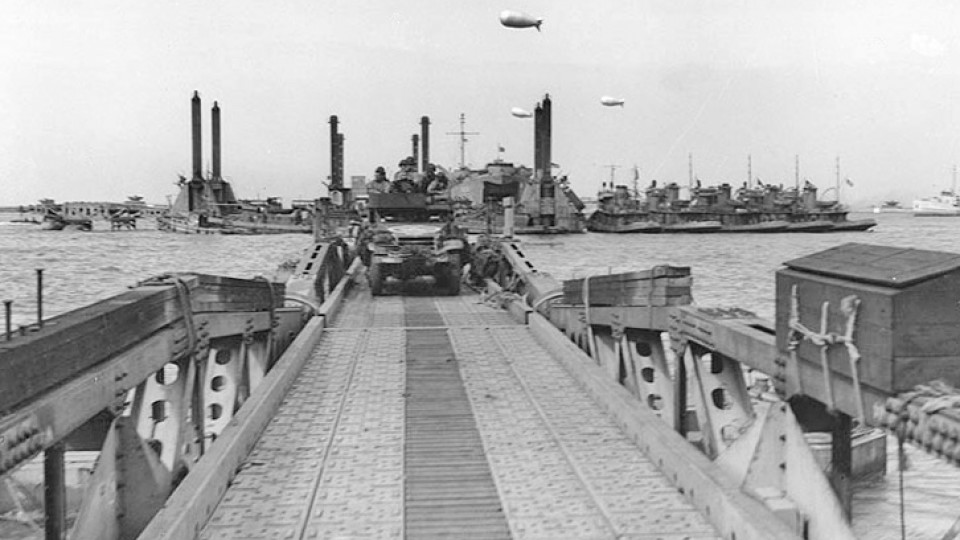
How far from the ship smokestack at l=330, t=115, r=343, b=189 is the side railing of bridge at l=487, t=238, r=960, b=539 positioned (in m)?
98.2

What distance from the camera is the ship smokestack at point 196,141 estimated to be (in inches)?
4136

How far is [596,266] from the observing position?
193ft

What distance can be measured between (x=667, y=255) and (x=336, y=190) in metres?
42.3

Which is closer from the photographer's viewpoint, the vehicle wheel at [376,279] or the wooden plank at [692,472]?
the wooden plank at [692,472]

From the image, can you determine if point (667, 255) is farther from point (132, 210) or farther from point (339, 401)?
point (132, 210)

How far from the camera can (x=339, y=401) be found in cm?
969

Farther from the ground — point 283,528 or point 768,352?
point 768,352

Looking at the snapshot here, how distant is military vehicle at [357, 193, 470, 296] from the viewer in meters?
21.9

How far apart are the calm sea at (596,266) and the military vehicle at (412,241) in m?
2.93

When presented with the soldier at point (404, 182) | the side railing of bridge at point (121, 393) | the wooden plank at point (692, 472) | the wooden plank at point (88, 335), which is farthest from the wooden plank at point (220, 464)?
the soldier at point (404, 182)

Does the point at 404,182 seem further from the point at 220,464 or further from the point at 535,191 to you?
the point at 535,191

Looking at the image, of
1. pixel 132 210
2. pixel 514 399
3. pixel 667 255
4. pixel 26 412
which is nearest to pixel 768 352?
pixel 514 399

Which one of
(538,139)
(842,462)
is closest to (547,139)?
(538,139)

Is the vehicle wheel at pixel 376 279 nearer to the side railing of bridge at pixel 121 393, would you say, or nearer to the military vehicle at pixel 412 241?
the military vehicle at pixel 412 241
